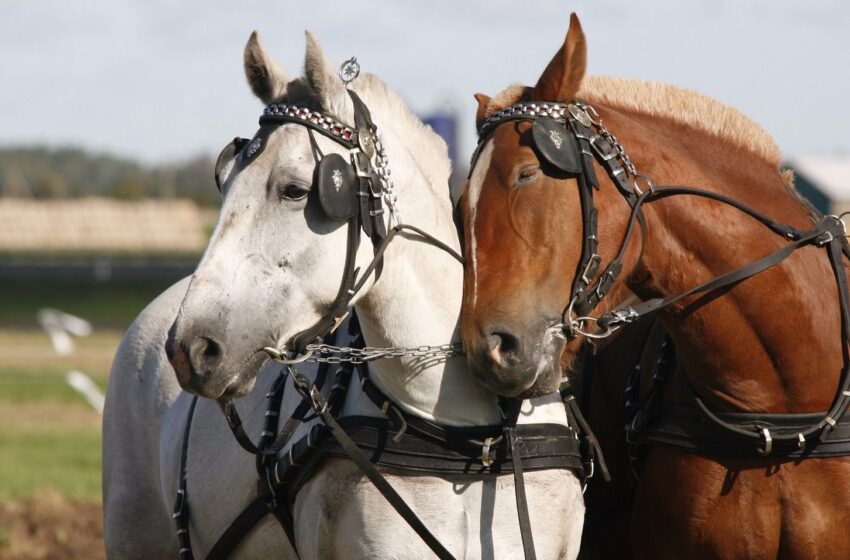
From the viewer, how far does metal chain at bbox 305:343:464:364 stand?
13.4 ft

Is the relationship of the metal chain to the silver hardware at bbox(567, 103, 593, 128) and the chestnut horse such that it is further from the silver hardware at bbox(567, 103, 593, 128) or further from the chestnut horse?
the silver hardware at bbox(567, 103, 593, 128)

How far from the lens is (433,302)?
416 centimetres

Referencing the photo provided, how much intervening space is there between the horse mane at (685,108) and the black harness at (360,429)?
3.06ft

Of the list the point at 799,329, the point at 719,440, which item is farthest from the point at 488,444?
the point at 799,329

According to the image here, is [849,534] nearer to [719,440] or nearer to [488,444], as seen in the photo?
[719,440]

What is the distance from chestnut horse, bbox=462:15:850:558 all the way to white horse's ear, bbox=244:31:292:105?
2.27ft

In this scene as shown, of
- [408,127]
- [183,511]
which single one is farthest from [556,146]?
[183,511]

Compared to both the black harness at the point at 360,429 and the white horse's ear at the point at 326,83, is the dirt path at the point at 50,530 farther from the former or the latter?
the white horse's ear at the point at 326,83

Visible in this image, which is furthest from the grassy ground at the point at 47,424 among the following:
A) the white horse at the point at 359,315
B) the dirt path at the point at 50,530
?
the white horse at the point at 359,315

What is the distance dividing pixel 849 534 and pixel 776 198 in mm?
1182

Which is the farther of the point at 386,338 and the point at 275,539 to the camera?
the point at 275,539

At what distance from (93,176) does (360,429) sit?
10007 cm

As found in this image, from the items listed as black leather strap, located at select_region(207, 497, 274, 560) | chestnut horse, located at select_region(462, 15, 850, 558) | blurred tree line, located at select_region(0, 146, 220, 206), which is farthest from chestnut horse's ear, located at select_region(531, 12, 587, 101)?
blurred tree line, located at select_region(0, 146, 220, 206)

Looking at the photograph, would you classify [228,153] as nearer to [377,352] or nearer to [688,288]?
[377,352]
